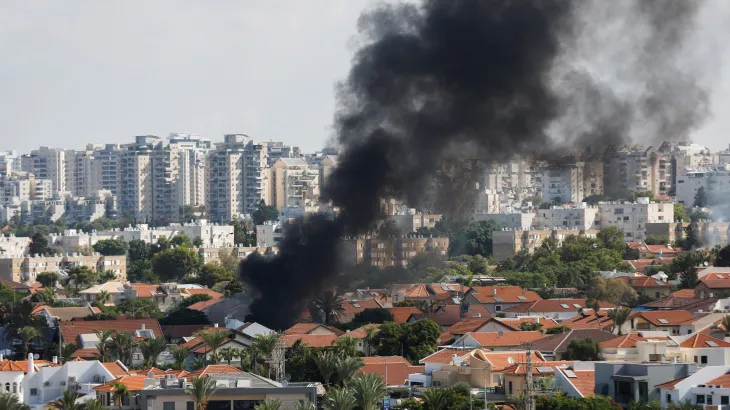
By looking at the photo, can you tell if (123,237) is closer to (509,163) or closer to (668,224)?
(668,224)

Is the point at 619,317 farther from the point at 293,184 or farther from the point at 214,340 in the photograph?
the point at 293,184

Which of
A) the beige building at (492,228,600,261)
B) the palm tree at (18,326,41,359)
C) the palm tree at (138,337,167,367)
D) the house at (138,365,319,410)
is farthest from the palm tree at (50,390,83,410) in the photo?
the beige building at (492,228,600,261)

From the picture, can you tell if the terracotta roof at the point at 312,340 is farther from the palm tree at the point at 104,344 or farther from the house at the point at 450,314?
the house at the point at 450,314

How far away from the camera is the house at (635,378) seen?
144ft

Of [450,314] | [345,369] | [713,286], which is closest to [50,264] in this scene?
[450,314]

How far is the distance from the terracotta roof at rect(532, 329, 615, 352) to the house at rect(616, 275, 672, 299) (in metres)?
25.4

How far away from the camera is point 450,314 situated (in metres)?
75.6

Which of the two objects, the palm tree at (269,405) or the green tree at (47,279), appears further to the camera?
the green tree at (47,279)

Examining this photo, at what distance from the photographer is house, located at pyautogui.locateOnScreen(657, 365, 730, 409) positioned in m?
41.6

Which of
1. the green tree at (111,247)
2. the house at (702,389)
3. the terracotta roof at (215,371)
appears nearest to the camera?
the house at (702,389)

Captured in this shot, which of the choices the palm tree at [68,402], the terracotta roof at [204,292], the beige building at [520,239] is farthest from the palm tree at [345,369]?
the beige building at [520,239]

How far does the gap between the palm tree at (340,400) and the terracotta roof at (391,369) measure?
8965mm

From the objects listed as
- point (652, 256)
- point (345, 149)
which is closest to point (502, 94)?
point (345, 149)

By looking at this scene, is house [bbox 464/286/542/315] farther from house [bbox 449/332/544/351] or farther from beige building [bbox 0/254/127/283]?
beige building [bbox 0/254/127/283]
